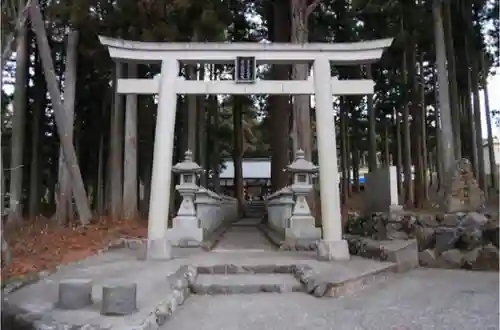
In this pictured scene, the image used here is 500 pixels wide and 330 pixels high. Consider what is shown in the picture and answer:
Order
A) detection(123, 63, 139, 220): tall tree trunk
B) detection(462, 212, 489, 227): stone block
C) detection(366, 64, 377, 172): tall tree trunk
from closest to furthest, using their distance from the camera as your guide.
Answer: detection(462, 212, 489, 227): stone block < detection(123, 63, 139, 220): tall tree trunk < detection(366, 64, 377, 172): tall tree trunk

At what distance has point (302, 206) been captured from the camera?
9.81 m

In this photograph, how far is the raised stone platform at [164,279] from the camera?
3637mm

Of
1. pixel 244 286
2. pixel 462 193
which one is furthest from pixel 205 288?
pixel 462 193

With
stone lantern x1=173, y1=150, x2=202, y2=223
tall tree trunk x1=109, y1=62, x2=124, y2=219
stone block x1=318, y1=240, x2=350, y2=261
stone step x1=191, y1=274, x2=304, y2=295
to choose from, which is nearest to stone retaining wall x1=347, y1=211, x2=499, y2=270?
stone block x1=318, y1=240, x2=350, y2=261

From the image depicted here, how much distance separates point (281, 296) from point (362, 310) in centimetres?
102

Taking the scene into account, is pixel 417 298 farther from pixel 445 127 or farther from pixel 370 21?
pixel 370 21

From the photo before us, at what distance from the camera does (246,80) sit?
732 centimetres

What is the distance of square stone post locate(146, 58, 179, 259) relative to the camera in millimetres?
7145

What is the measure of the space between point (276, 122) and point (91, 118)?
6509mm

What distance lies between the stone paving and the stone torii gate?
667mm

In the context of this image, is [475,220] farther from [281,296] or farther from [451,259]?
[281,296]

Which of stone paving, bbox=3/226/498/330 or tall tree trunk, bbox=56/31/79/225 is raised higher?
tall tree trunk, bbox=56/31/79/225

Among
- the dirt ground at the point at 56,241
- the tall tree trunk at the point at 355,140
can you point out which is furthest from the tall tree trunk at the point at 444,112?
the tall tree trunk at the point at 355,140

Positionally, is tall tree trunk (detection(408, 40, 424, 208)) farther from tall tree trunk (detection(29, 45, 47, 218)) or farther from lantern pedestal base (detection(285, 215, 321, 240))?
tall tree trunk (detection(29, 45, 47, 218))
